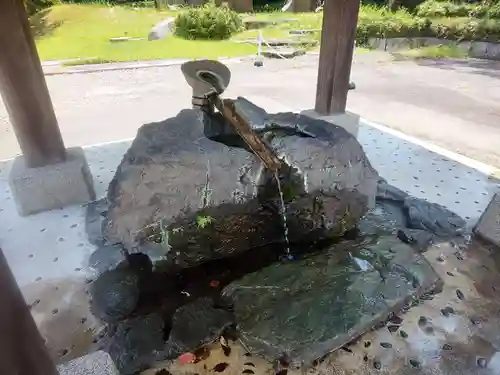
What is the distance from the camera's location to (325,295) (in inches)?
95.3

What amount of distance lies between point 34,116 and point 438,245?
327cm

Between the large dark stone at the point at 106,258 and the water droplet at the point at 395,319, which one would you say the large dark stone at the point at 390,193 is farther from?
the large dark stone at the point at 106,258

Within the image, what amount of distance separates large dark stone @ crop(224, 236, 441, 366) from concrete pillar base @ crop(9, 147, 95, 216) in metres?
1.77

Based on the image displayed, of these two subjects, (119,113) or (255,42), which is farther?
(255,42)

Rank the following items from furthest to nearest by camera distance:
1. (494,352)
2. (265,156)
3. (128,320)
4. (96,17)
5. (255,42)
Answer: (96,17) < (255,42) < (265,156) < (128,320) < (494,352)

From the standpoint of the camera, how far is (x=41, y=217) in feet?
10.8

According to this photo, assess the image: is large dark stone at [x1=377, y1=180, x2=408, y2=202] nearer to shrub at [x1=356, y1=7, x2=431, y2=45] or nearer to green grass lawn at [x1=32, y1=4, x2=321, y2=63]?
green grass lawn at [x1=32, y1=4, x2=321, y2=63]

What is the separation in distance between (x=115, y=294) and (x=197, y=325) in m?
0.62

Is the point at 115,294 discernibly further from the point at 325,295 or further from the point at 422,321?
the point at 422,321

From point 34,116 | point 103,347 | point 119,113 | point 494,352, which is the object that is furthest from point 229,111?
point 119,113

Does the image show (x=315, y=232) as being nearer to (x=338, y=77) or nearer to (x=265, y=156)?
(x=265, y=156)

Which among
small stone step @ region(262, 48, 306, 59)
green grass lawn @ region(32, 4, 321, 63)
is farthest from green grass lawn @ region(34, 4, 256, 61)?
small stone step @ region(262, 48, 306, 59)

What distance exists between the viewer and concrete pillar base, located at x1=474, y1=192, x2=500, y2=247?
2991mm

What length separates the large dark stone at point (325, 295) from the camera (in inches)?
84.7
